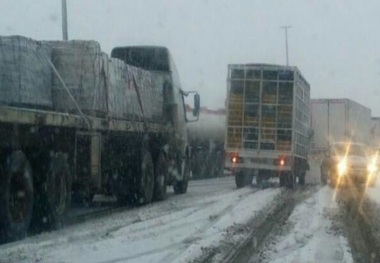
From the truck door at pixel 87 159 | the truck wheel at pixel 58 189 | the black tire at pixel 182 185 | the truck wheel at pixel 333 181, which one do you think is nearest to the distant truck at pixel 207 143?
the truck wheel at pixel 333 181

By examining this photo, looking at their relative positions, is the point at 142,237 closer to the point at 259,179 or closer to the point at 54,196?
the point at 54,196

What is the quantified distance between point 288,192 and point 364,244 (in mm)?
12966

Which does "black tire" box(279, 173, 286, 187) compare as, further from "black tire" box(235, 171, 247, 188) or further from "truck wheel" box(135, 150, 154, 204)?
"truck wheel" box(135, 150, 154, 204)

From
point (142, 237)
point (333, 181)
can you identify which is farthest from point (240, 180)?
point (142, 237)

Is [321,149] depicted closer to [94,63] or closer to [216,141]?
[216,141]

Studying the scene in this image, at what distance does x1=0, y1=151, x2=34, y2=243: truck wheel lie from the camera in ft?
39.7

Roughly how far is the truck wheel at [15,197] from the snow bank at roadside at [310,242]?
358 centimetres

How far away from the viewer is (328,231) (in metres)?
14.3

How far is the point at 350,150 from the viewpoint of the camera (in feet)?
103

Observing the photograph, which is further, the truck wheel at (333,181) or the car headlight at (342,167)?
the car headlight at (342,167)

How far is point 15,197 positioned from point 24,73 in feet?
7.07

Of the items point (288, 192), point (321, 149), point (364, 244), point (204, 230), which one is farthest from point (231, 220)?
point (321, 149)

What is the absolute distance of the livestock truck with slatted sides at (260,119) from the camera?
28125 mm

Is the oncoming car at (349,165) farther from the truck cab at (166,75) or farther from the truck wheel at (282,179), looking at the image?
the truck cab at (166,75)
